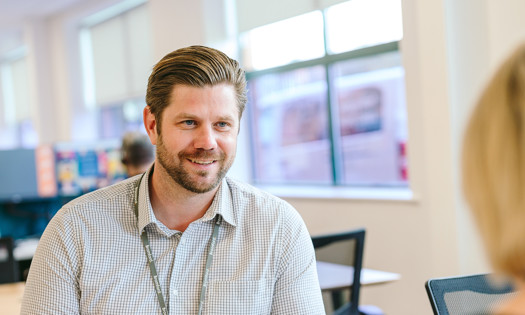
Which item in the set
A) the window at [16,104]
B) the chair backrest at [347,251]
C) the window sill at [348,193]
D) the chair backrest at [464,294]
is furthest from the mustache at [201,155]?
the window at [16,104]

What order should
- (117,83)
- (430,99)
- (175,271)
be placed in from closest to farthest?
1. (175,271)
2. (430,99)
3. (117,83)

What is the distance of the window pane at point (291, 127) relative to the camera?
5.40m

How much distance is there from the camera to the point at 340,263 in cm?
250

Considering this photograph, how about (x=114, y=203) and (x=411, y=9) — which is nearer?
(x=114, y=203)

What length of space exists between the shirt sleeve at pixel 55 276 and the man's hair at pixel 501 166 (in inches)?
44.3

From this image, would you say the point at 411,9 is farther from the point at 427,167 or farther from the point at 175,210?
the point at 175,210

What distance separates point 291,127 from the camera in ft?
19.0

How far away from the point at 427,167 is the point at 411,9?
101 cm

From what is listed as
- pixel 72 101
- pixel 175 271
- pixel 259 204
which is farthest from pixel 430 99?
pixel 72 101

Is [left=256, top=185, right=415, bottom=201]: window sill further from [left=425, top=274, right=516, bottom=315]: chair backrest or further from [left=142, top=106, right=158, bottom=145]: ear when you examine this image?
[left=142, top=106, right=158, bottom=145]: ear

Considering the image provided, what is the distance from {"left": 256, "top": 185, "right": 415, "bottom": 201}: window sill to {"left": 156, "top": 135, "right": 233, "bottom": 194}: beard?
8.61 ft

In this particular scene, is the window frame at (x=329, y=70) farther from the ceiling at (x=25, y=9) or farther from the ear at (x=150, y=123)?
the ceiling at (x=25, y=9)

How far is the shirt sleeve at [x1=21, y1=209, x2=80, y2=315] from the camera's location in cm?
147

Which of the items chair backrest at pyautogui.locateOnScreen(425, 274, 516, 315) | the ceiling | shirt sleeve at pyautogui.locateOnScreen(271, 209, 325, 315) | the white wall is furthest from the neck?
the ceiling
